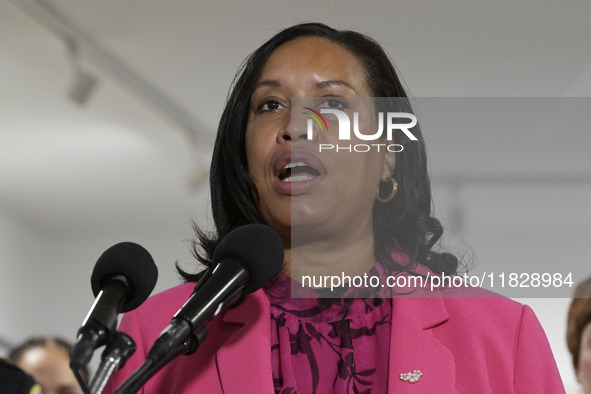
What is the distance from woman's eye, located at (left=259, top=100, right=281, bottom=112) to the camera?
1.32 metres

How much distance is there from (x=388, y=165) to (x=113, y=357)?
2.38ft

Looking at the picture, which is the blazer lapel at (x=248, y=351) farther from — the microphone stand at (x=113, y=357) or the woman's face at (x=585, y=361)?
the woman's face at (x=585, y=361)

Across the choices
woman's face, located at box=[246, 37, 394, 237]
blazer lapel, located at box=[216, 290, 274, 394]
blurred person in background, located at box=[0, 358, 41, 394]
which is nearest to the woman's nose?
woman's face, located at box=[246, 37, 394, 237]

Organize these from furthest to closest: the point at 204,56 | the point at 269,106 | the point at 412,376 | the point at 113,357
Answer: the point at 204,56 < the point at 269,106 < the point at 412,376 < the point at 113,357

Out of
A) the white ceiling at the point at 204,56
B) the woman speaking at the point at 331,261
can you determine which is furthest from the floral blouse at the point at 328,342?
the white ceiling at the point at 204,56

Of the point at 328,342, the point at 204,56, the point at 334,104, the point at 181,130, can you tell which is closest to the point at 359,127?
the point at 334,104

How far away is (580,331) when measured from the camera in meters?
1.57

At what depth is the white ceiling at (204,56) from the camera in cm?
344

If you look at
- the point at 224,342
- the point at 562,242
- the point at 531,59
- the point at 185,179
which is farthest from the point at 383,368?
the point at 185,179

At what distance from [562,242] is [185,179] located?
385 cm

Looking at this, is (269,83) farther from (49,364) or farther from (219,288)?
(49,364)

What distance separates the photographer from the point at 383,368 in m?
1.19

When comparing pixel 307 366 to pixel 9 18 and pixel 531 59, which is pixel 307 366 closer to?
pixel 531 59

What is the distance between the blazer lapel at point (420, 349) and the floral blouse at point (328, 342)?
37 mm
